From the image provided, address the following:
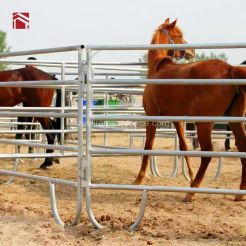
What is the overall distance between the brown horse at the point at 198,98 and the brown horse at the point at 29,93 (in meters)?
2.72

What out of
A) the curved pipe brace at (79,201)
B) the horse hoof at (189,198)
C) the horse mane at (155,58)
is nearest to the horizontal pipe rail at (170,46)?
the curved pipe brace at (79,201)

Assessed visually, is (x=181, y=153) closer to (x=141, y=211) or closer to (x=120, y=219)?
(x=141, y=211)

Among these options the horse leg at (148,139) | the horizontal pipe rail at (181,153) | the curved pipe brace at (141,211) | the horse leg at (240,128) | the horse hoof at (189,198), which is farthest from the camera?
the horse leg at (148,139)

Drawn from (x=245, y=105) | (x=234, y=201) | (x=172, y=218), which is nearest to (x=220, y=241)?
(x=172, y=218)

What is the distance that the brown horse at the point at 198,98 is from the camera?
5391 mm

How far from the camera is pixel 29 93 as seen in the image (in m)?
8.88

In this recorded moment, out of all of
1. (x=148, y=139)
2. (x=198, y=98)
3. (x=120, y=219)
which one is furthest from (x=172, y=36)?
(x=120, y=219)

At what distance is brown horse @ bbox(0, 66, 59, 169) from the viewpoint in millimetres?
8695

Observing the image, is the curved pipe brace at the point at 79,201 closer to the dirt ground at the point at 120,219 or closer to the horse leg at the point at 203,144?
the dirt ground at the point at 120,219

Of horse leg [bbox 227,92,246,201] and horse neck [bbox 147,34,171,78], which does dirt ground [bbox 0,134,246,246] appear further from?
horse neck [bbox 147,34,171,78]

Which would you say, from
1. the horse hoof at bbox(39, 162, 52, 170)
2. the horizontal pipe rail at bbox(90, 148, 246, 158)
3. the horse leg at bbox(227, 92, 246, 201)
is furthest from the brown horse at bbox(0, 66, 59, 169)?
the horizontal pipe rail at bbox(90, 148, 246, 158)

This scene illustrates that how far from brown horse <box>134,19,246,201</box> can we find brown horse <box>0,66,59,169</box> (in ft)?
8.94

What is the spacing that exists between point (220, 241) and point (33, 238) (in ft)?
4.89

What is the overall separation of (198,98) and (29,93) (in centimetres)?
419
